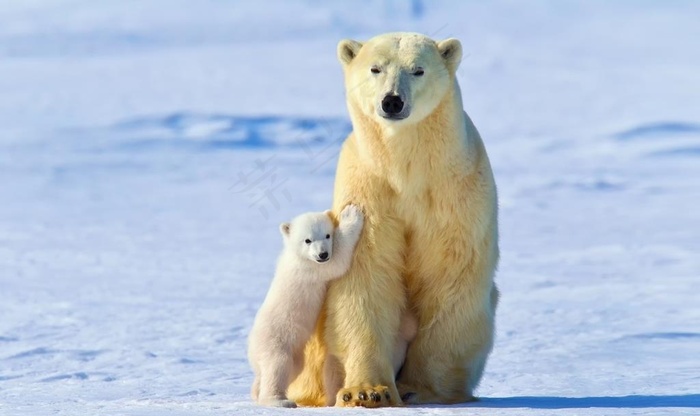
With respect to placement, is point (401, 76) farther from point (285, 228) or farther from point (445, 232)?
point (285, 228)

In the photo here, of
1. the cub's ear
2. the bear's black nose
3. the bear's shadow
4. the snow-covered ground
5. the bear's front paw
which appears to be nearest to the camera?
the bear's black nose

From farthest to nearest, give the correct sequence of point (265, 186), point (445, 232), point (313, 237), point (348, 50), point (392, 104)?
point (265, 186) → point (348, 50) → point (445, 232) → point (313, 237) → point (392, 104)

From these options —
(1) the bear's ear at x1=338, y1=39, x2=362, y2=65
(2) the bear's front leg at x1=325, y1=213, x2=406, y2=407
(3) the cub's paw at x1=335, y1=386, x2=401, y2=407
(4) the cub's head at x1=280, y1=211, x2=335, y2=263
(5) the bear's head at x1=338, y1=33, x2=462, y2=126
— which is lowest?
(3) the cub's paw at x1=335, y1=386, x2=401, y2=407

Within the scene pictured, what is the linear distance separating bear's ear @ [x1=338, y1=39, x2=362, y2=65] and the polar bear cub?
24.4 inches

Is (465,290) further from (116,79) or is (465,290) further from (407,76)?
(116,79)

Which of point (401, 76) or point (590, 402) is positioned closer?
point (401, 76)

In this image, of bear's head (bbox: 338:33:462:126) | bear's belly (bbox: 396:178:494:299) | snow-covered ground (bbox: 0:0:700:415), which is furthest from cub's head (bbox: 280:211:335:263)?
snow-covered ground (bbox: 0:0:700:415)

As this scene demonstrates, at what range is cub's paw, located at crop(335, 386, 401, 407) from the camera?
14.4 ft

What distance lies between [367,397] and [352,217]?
68cm

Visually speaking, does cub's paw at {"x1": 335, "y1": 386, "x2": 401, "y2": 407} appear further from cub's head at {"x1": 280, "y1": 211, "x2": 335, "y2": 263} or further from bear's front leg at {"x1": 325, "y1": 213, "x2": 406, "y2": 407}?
cub's head at {"x1": 280, "y1": 211, "x2": 335, "y2": 263}

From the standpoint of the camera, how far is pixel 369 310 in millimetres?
4566

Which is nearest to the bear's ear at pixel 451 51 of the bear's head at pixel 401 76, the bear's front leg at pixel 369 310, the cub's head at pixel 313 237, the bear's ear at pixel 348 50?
the bear's head at pixel 401 76

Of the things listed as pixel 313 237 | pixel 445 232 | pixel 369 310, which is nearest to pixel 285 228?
pixel 313 237

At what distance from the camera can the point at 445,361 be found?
4727 mm
